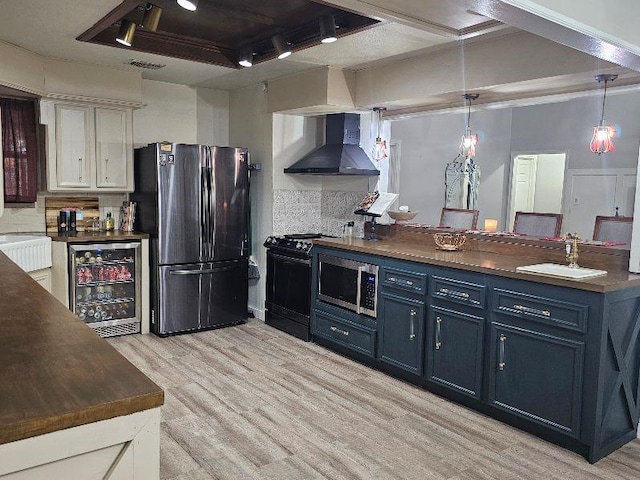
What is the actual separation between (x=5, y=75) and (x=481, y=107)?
374 cm

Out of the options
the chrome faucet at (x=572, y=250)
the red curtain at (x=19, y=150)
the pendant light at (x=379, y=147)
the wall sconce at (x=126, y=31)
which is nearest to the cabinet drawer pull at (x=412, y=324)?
the chrome faucet at (x=572, y=250)

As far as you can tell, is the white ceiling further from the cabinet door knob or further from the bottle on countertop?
the cabinet door knob

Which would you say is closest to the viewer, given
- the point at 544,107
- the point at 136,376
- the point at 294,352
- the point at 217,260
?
the point at 136,376

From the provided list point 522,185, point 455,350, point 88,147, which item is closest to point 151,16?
point 88,147

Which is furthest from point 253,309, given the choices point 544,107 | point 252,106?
point 544,107

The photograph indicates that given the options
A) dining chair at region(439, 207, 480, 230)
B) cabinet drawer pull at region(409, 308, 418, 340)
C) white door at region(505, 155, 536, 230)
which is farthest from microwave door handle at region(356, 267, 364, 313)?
white door at region(505, 155, 536, 230)

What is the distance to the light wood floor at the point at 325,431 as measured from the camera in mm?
2738

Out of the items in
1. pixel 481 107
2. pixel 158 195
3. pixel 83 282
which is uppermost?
pixel 481 107

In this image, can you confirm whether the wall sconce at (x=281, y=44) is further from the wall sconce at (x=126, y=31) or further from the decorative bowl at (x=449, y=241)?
the decorative bowl at (x=449, y=241)

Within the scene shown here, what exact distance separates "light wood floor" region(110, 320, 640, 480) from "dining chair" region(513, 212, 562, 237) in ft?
5.65

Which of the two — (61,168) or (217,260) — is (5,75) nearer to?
(61,168)

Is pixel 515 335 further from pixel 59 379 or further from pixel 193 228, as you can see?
pixel 193 228

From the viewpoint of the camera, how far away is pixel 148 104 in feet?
18.0

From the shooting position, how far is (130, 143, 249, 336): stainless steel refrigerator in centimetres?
487
